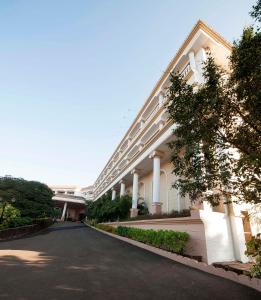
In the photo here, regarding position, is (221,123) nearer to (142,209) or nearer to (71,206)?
(142,209)

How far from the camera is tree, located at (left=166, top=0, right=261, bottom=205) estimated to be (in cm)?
524

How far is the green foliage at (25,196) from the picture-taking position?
62.2ft

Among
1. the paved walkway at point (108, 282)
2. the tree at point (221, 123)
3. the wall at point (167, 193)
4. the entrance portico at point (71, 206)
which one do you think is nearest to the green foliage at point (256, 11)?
the tree at point (221, 123)

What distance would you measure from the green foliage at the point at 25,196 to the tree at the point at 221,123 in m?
17.6

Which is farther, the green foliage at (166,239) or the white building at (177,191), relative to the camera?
the green foliage at (166,239)

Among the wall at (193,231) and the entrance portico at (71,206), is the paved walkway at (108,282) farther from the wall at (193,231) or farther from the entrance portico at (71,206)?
the entrance portico at (71,206)

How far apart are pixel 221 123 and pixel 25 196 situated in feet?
68.5

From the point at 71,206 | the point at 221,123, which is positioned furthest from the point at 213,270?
the point at 71,206

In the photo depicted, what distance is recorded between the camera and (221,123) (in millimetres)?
5777

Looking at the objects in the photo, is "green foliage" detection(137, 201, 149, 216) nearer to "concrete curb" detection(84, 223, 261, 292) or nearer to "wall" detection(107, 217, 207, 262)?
"wall" detection(107, 217, 207, 262)

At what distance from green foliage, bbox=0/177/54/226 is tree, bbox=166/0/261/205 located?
17605 mm

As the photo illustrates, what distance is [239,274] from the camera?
20.0ft

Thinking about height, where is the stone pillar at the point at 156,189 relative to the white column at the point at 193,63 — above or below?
below

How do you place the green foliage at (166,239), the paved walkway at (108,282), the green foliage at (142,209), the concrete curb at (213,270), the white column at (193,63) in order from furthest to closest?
the green foliage at (142,209)
the white column at (193,63)
the green foliage at (166,239)
the concrete curb at (213,270)
the paved walkway at (108,282)
